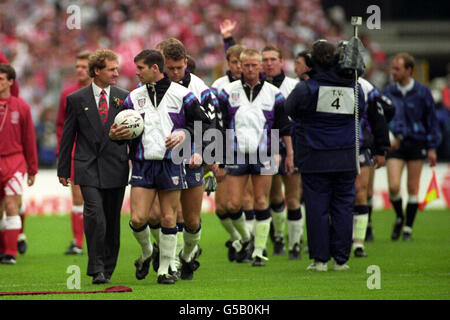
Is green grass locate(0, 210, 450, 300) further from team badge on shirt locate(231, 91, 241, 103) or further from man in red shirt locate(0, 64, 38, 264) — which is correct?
team badge on shirt locate(231, 91, 241, 103)

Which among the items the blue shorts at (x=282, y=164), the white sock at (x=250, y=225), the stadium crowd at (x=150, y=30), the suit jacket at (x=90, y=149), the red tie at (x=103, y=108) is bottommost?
the white sock at (x=250, y=225)

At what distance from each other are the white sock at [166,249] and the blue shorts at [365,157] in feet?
13.3

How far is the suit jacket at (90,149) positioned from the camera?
9.97m

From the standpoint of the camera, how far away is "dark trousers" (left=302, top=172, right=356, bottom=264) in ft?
35.4

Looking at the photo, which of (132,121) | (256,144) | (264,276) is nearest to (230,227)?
(256,144)

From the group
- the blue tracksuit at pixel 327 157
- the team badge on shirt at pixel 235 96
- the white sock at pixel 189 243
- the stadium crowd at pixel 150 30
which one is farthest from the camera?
the stadium crowd at pixel 150 30

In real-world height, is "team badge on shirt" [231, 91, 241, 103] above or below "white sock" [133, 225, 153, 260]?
above

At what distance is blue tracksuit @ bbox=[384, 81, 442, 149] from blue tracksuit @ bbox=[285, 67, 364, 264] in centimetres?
419

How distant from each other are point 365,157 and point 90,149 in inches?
177

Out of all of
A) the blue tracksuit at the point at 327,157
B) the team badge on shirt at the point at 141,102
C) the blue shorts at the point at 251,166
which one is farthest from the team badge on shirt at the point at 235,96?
the team badge on shirt at the point at 141,102

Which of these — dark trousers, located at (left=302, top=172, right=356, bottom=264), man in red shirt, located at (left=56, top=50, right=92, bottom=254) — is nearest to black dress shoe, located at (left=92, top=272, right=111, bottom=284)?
dark trousers, located at (left=302, top=172, right=356, bottom=264)

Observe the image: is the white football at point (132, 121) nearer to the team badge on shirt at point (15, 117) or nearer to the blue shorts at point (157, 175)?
the blue shorts at point (157, 175)

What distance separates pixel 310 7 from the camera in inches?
1156
